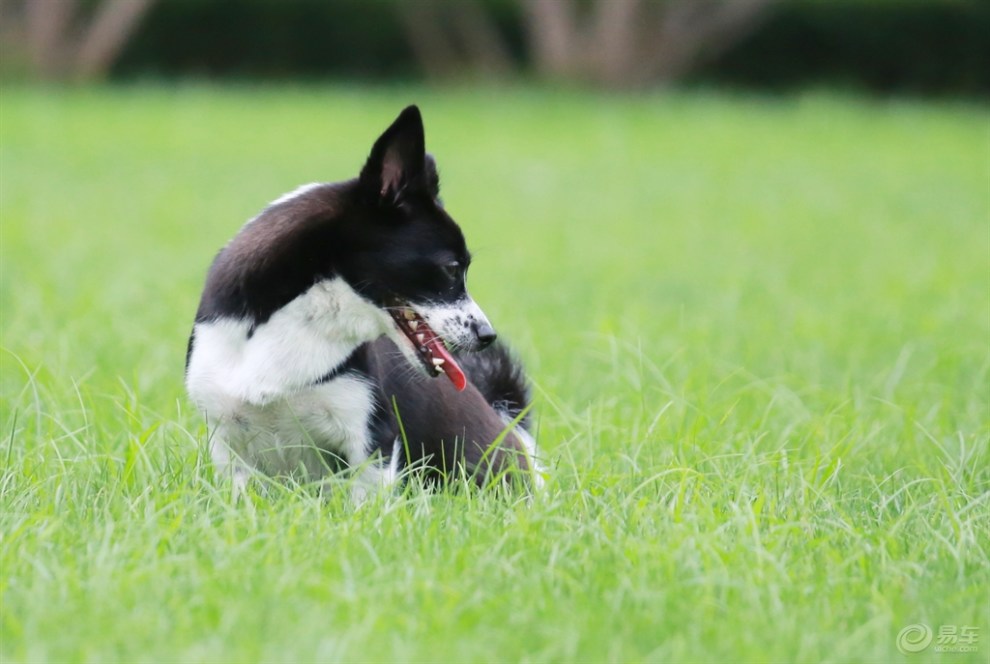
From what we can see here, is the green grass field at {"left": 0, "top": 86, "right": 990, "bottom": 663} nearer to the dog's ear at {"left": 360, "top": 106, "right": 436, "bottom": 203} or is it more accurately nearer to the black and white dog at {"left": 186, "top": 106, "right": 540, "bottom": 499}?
the black and white dog at {"left": 186, "top": 106, "right": 540, "bottom": 499}

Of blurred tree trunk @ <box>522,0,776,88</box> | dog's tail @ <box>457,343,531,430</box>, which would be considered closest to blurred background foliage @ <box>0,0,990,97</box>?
blurred tree trunk @ <box>522,0,776,88</box>

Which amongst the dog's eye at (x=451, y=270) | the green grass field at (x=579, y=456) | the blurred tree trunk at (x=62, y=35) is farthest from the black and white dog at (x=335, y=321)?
the blurred tree trunk at (x=62, y=35)

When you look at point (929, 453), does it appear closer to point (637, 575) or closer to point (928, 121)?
point (637, 575)

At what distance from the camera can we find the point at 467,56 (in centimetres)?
2222

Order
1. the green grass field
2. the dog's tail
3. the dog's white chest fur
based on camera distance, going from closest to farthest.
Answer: the green grass field → the dog's white chest fur → the dog's tail

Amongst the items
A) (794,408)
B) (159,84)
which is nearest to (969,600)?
(794,408)

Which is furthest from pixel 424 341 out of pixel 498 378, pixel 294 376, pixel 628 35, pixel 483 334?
pixel 628 35

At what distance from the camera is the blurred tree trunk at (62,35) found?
18422mm

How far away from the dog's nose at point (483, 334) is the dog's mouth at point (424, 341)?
0.32 ft

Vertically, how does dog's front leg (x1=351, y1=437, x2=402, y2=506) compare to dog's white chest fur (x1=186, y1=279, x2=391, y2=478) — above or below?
below

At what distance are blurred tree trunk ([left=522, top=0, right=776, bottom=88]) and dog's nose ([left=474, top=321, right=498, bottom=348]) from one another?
55.0 ft

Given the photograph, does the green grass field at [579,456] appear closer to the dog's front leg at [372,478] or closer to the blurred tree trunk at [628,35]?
the dog's front leg at [372,478]

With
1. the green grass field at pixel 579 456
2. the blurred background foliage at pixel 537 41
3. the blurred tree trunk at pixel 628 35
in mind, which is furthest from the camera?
the blurred background foliage at pixel 537 41

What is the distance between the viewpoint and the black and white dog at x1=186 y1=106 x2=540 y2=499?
3184 millimetres
